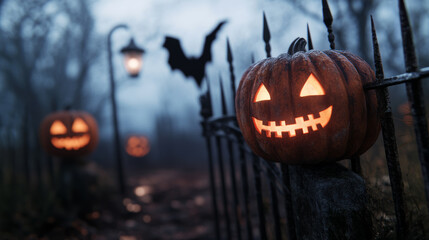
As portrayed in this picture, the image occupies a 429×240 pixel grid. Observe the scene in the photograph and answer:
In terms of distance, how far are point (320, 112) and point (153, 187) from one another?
737 cm

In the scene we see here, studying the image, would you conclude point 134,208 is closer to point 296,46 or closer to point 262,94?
point 262,94

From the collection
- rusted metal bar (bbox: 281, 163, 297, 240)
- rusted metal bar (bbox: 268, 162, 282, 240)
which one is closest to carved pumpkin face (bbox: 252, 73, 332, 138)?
rusted metal bar (bbox: 281, 163, 297, 240)

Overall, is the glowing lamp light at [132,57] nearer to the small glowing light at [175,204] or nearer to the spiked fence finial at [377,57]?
the small glowing light at [175,204]

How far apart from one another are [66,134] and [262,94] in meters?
4.90

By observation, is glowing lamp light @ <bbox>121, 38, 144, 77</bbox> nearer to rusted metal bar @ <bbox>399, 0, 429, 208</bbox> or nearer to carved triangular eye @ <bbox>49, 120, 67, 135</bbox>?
carved triangular eye @ <bbox>49, 120, 67, 135</bbox>

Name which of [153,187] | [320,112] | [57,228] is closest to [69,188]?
[57,228]

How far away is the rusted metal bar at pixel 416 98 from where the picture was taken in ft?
Result: 2.96

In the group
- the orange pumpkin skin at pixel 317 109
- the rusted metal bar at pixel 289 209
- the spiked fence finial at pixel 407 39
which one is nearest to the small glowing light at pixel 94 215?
the rusted metal bar at pixel 289 209

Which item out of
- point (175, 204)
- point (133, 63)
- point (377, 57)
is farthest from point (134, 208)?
point (377, 57)

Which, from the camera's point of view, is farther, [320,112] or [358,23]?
[358,23]

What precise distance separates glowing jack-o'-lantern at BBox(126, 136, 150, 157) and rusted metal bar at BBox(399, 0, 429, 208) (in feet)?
43.1

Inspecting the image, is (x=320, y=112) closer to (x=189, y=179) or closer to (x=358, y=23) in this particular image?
(x=358, y=23)

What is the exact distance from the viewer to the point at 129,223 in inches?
188

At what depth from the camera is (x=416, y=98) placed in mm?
930
